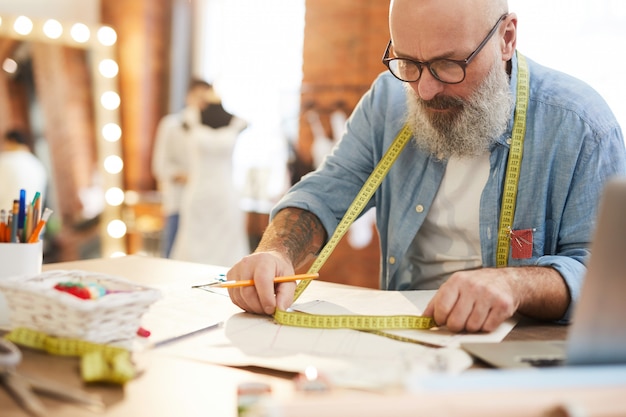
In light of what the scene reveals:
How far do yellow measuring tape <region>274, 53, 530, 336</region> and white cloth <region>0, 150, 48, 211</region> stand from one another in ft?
11.8

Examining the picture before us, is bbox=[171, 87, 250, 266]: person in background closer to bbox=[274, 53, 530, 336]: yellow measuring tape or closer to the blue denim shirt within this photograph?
the blue denim shirt

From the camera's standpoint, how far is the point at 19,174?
5.15 m

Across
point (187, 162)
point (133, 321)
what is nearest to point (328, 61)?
point (187, 162)

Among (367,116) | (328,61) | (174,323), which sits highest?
(328,61)

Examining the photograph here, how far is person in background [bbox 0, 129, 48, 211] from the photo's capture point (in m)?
5.02

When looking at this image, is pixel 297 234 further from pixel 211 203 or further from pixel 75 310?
pixel 211 203

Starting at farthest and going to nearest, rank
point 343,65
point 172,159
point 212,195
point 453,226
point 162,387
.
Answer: point 172,159 < point 212,195 < point 343,65 < point 453,226 < point 162,387

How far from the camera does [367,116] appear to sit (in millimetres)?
2092

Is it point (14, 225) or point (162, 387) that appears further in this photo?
point (14, 225)

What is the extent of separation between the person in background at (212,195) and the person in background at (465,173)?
313cm

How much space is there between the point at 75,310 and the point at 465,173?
117cm

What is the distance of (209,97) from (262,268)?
3.91m

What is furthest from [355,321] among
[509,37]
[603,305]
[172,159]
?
[172,159]

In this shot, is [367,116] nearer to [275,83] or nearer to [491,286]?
[491,286]
